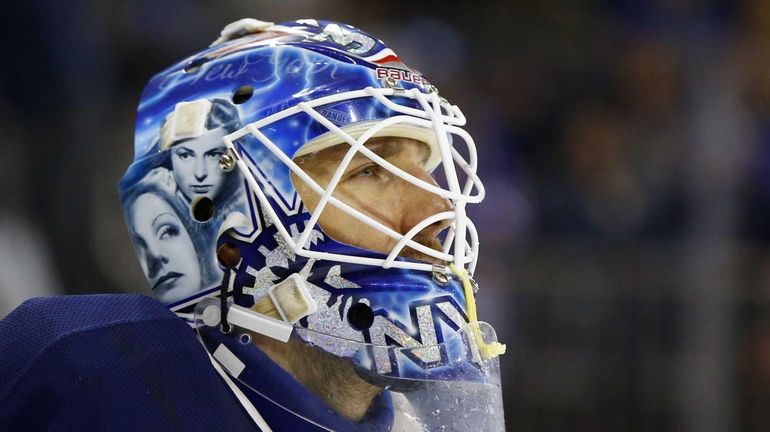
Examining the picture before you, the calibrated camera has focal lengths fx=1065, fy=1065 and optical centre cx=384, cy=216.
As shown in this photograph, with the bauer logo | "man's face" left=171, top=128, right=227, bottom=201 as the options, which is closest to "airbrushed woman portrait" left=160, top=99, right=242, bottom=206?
"man's face" left=171, top=128, right=227, bottom=201

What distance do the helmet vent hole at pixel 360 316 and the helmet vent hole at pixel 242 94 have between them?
1.21 feet

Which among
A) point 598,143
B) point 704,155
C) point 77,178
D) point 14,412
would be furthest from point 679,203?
point 14,412

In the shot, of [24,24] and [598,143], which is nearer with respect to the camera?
[24,24]

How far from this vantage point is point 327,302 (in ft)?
5.19

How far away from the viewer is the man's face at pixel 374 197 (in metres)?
1.63

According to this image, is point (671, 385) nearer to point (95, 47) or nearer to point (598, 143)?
point (598, 143)

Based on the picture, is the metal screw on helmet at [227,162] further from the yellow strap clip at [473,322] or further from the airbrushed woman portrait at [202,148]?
the yellow strap clip at [473,322]

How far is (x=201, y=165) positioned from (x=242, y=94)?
132mm

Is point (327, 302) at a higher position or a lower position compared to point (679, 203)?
higher

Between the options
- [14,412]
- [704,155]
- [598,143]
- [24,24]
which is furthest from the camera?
[598,143]

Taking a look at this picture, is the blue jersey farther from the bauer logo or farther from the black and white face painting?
the bauer logo

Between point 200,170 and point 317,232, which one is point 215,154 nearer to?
point 200,170

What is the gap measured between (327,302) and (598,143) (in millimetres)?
2931

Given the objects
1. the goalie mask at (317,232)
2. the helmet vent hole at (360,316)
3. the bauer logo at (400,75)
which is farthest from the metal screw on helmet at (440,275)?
the bauer logo at (400,75)
